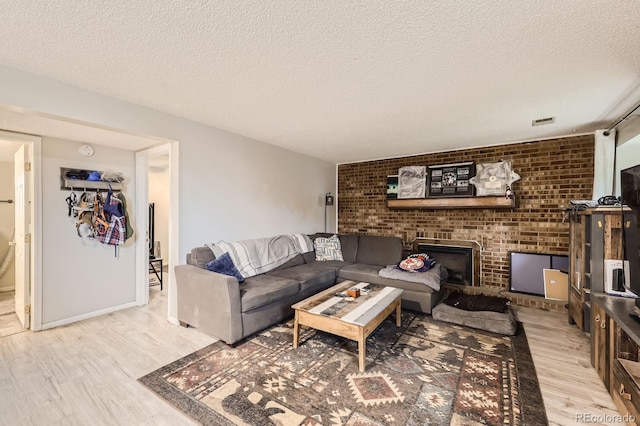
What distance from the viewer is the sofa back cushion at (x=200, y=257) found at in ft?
9.80

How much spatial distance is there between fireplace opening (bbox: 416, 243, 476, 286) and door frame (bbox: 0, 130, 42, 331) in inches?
197

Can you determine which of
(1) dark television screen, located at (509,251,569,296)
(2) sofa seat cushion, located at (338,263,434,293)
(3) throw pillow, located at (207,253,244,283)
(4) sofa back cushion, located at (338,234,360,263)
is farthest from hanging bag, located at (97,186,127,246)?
(1) dark television screen, located at (509,251,569,296)

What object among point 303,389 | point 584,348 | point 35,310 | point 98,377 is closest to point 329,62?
point 303,389

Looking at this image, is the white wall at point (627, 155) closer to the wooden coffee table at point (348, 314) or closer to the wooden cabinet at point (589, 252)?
the wooden cabinet at point (589, 252)

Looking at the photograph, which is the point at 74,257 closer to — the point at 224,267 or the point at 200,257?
the point at 200,257

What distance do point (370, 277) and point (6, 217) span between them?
5.72 m

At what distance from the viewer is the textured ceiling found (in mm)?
1401

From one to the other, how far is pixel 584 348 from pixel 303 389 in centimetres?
256

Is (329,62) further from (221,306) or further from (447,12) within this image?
(221,306)

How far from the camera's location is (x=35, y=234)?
2908 mm

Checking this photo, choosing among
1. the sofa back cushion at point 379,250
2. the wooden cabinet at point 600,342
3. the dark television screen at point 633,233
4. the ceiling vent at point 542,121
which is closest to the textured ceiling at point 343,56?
the ceiling vent at point 542,121

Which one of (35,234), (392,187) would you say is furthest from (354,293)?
(35,234)

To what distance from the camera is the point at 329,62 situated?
6.15 feet

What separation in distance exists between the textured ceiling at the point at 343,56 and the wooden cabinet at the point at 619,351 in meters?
1.64
